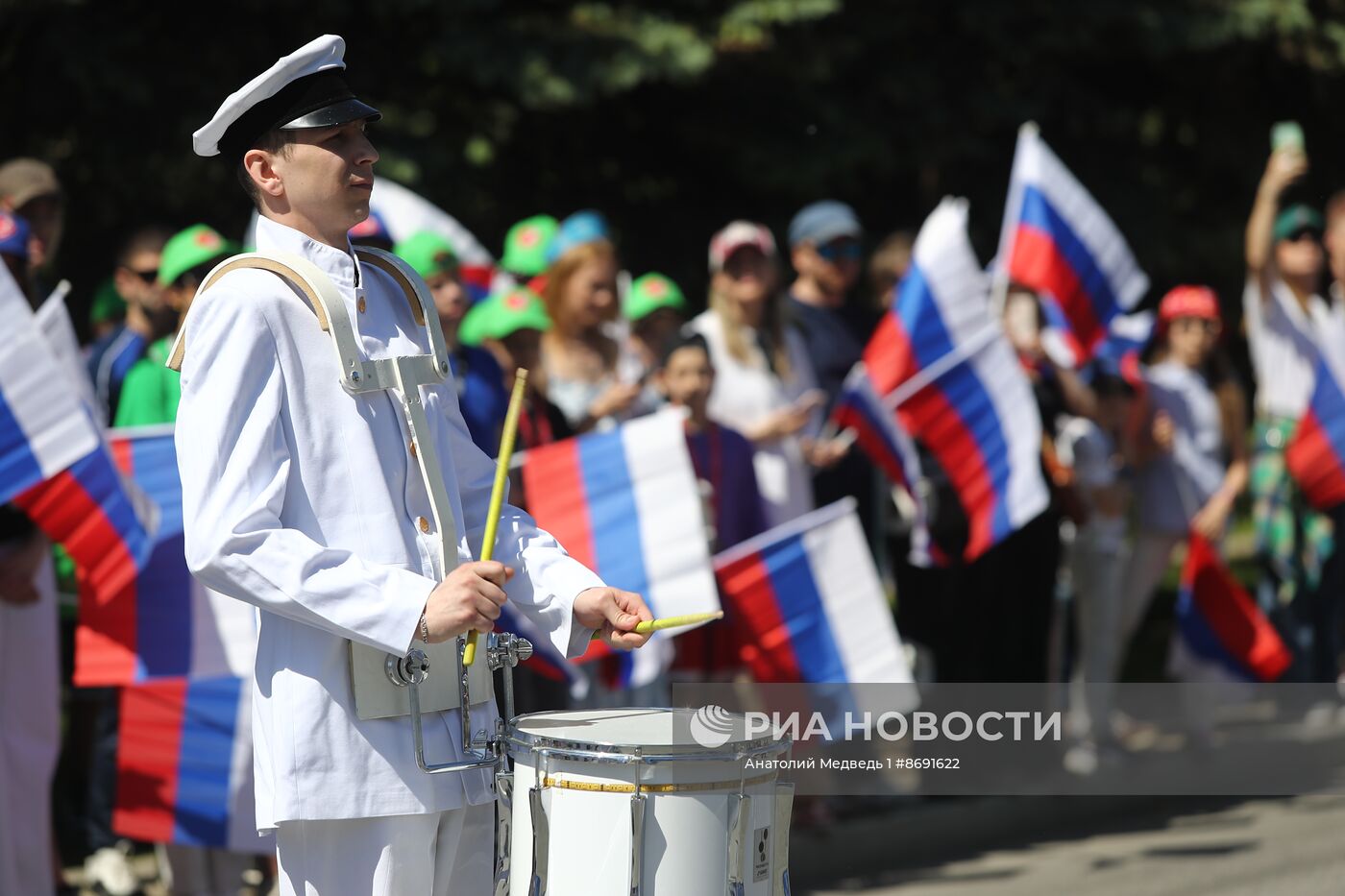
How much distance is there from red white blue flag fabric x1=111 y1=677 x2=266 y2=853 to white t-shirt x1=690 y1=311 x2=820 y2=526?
247 cm

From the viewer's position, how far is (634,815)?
3137mm

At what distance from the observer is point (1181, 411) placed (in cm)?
922

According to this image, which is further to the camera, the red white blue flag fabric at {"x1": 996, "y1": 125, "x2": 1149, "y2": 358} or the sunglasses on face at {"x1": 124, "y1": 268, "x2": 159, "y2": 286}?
the red white blue flag fabric at {"x1": 996, "y1": 125, "x2": 1149, "y2": 358}

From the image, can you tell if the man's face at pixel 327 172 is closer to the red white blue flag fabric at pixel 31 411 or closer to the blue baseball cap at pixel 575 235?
the red white blue flag fabric at pixel 31 411

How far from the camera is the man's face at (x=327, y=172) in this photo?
10.8 ft

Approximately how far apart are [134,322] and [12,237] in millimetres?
1030

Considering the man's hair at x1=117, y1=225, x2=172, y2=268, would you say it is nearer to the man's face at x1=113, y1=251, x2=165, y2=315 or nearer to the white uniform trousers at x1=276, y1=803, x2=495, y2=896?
the man's face at x1=113, y1=251, x2=165, y2=315

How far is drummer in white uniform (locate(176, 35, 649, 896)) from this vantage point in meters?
3.11

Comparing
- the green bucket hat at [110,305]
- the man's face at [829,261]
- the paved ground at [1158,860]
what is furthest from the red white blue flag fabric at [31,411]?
the man's face at [829,261]

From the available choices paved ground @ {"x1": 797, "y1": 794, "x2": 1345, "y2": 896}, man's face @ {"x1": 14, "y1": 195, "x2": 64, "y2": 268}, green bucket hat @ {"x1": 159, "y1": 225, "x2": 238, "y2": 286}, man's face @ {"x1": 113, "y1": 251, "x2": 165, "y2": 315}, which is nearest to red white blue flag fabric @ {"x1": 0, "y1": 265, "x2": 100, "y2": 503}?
green bucket hat @ {"x1": 159, "y1": 225, "x2": 238, "y2": 286}

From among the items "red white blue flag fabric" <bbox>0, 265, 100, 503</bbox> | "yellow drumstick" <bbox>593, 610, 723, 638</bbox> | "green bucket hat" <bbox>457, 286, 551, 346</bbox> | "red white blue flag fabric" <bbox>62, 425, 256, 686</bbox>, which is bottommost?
"yellow drumstick" <bbox>593, 610, 723, 638</bbox>

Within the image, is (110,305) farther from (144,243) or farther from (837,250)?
(837,250)

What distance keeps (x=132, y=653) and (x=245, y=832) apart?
0.65m

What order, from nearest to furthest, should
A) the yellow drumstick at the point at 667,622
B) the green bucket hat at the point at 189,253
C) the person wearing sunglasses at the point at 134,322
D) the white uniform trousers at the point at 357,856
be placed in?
the white uniform trousers at the point at 357,856 < the yellow drumstick at the point at 667,622 < the green bucket hat at the point at 189,253 < the person wearing sunglasses at the point at 134,322
